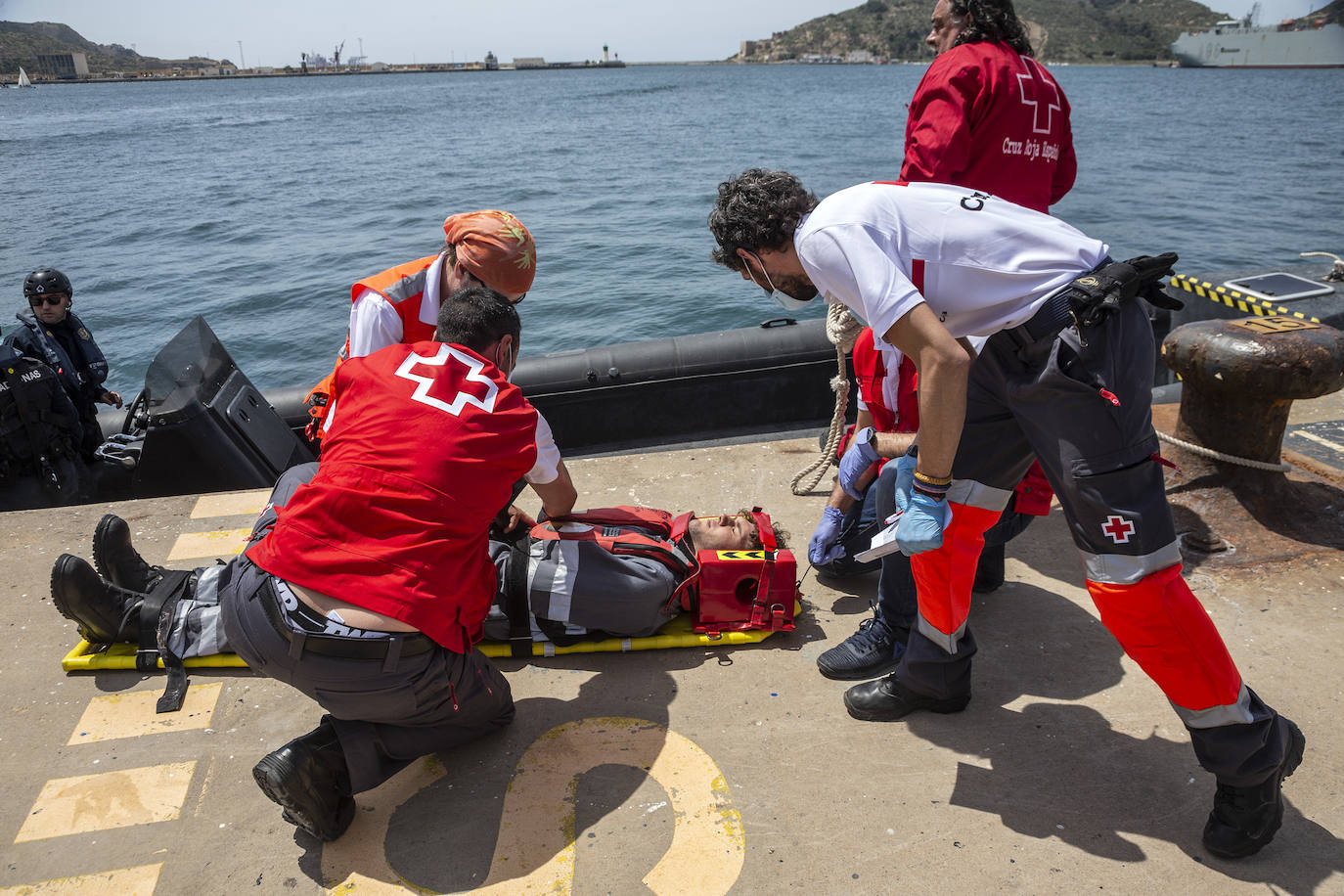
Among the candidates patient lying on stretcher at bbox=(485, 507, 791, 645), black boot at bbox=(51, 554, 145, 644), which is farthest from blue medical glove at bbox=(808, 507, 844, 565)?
black boot at bbox=(51, 554, 145, 644)

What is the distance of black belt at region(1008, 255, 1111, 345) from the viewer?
1924 mm

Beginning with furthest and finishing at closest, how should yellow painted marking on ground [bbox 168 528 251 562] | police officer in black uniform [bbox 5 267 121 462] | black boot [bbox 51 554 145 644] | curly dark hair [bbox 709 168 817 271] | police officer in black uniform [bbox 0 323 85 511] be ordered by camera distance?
1. police officer in black uniform [bbox 5 267 121 462]
2. police officer in black uniform [bbox 0 323 85 511]
3. yellow painted marking on ground [bbox 168 528 251 562]
4. black boot [bbox 51 554 145 644]
5. curly dark hair [bbox 709 168 817 271]

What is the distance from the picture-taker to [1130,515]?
1.91 m

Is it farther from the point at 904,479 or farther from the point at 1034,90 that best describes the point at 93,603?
the point at 1034,90

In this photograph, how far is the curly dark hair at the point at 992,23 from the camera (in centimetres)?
288

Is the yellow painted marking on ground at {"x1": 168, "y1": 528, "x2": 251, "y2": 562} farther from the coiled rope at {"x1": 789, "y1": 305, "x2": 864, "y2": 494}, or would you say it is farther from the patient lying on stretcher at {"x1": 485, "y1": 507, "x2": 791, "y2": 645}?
the coiled rope at {"x1": 789, "y1": 305, "x2": 864, "y2": 494}

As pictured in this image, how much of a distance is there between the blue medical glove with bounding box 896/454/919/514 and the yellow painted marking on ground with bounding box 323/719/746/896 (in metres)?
0.87

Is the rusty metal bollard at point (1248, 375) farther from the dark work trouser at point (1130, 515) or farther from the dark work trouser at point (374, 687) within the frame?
the dark work trouser at point (374, 687)

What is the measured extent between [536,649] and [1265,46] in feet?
368

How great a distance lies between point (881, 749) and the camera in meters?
2.42

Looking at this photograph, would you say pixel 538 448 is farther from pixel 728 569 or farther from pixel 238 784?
pixel 238 784

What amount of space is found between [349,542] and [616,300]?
11.6 meters

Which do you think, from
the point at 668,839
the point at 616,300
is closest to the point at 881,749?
the point at 668,839

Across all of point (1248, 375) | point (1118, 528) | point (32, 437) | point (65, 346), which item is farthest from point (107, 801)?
point (65, 346)
